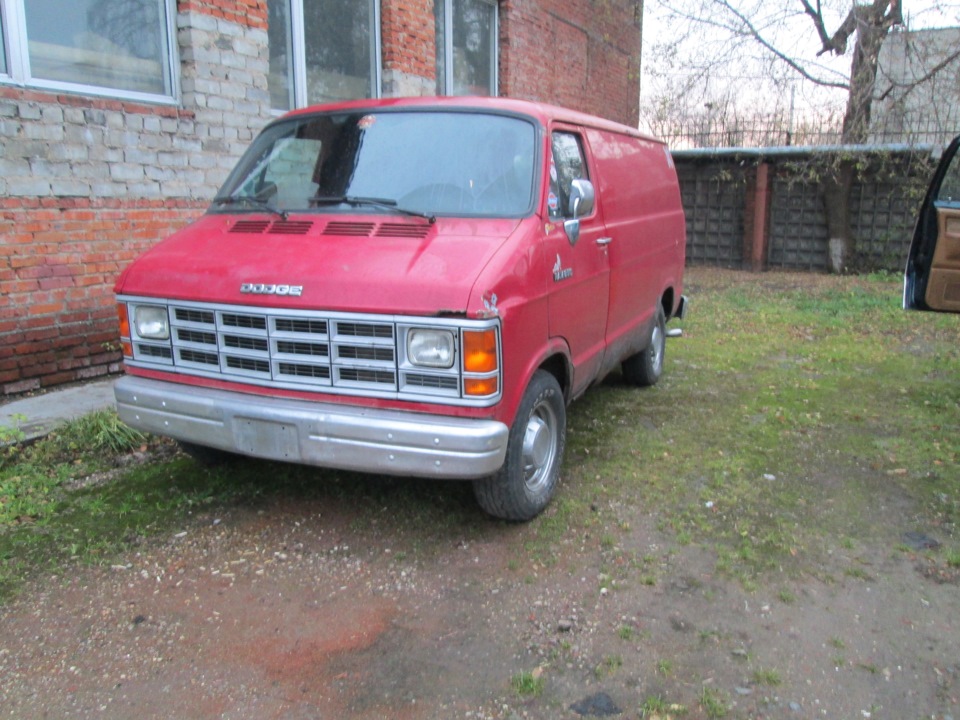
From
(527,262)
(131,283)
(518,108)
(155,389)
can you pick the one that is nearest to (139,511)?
(155,389)

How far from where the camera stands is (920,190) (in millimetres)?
13805

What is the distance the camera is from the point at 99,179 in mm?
6426

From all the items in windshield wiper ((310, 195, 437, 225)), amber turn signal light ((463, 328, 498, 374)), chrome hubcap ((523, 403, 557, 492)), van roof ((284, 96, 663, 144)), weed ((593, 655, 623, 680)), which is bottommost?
weed ((593, 655, 623, 680))

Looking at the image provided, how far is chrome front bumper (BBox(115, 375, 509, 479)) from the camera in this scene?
345 centimetres

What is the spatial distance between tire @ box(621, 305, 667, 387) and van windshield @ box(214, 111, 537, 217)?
276cm

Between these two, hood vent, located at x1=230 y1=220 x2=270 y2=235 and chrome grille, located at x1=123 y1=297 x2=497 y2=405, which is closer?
chrome grille, located at x1=123 y1=297 x2=497 y2=405

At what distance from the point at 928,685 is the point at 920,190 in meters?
13.1

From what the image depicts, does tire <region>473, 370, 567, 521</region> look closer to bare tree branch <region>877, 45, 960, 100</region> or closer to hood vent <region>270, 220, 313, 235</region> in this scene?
hood vent <region>270, 220, 313, 235</region>

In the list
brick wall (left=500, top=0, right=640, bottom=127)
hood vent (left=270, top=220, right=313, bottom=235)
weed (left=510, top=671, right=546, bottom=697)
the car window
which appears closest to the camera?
weed (left=510, top=671, right=546, bottom=697)

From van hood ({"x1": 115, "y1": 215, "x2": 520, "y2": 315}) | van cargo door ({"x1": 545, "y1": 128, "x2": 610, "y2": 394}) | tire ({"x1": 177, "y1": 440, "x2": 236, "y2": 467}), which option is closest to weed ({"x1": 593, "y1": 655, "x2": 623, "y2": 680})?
van hood ({"x1": 115, "y1": 215, "x2": 520, "y2": 315})

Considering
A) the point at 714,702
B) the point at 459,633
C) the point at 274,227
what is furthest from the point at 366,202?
the point at 714,702

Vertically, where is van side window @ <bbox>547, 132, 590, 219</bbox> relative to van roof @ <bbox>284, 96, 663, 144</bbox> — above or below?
below

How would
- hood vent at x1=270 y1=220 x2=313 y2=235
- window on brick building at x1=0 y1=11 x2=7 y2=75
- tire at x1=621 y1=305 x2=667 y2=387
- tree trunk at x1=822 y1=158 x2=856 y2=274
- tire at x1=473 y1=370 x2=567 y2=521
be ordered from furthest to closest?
tree trunk at x1=822 y1=158 x2=856 y2=274
tire at x1=621 y1=305 x2=667 y2=387
window on brick building at x1=0 y1=11 x2=7 y2=75
hood vent at x1=270 y1=220 x2=313 y2=235
tire at x1=473 y1=370 x2=567 y2=521

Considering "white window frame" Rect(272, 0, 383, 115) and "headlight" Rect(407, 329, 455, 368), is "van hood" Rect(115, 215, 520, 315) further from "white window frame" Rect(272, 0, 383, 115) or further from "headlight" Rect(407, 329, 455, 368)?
"white window frame" Rect(272, 0, 383, 115)
